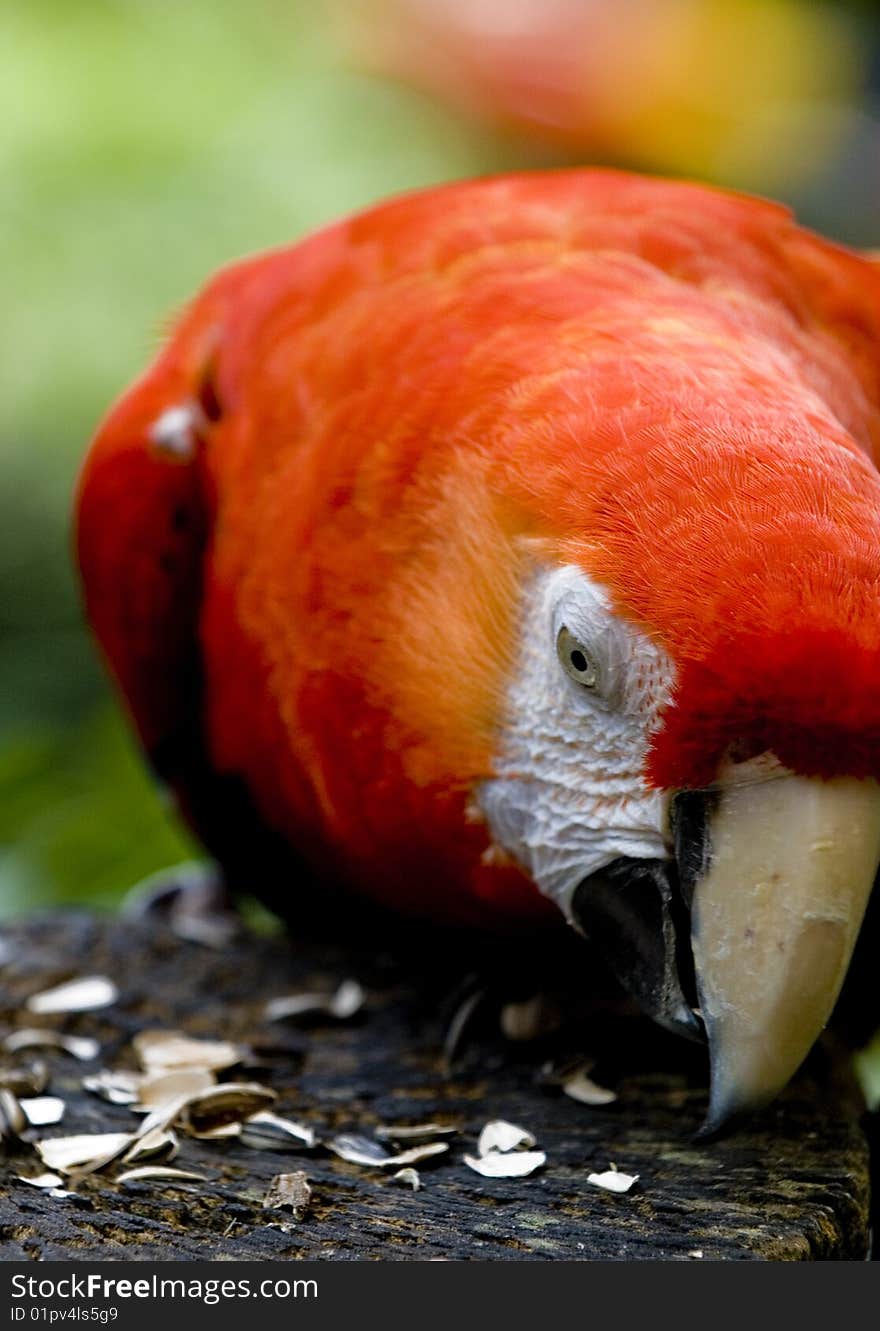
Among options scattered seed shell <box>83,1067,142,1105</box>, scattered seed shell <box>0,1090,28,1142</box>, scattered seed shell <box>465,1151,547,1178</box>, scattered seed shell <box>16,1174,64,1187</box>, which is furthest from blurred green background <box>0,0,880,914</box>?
scattered seed shell <box>465,1151,547,1178</box>

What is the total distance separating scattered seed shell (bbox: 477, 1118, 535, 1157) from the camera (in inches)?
51.3

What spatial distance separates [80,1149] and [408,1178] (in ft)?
0.97

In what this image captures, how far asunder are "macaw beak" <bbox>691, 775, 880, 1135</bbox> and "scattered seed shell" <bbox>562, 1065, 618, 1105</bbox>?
30 cm

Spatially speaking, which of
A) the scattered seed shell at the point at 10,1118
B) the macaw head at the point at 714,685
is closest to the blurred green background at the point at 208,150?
the scattered seed shell at the point at 10,1118

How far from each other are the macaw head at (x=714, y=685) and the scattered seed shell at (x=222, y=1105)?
409 millimetres

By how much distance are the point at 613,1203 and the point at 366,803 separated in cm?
44

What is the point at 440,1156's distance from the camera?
1300 millimetres

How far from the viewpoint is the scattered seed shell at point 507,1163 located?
126 centimetres

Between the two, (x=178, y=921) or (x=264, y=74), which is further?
(x=264, y=74)

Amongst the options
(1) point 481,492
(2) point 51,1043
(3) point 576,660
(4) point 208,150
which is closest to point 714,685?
(3) point 576,660

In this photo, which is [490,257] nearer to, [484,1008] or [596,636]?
[596,636]

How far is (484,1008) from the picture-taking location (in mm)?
1594

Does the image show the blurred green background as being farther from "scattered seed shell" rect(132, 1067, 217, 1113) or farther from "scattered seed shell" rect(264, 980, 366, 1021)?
"scattered seed shell" rect(132, 1067, 217, 1113)

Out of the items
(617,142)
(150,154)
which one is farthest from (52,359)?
(617,142)
